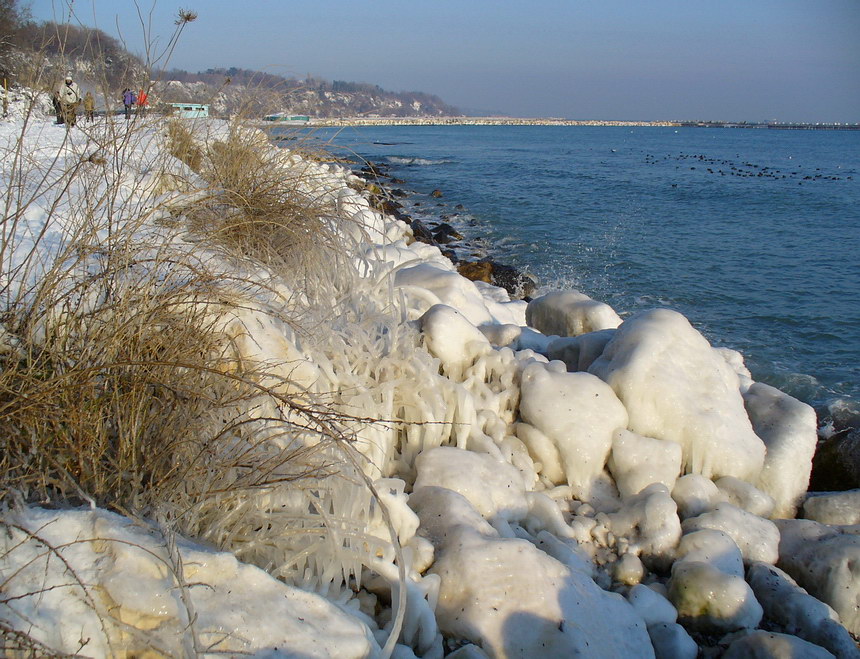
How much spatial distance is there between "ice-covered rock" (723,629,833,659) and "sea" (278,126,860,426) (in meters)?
3.76

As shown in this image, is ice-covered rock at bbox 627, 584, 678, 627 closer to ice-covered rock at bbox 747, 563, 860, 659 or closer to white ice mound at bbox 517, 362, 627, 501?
ice-covered rock at bbox 747, 563, 860, 659

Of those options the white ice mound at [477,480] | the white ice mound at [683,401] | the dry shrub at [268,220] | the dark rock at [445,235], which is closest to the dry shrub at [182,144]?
the dry shrub at [268,220]

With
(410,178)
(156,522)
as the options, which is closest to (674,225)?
(410,178)

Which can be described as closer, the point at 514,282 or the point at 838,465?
the point at 838,465

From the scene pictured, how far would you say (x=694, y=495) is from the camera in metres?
4.05

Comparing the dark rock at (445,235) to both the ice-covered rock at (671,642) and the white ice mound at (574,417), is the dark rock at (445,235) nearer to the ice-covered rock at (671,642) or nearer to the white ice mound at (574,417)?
the white ice mound at (574,417)

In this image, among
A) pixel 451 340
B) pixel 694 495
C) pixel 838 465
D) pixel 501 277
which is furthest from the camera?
pixel 501 277

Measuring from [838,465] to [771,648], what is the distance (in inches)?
113

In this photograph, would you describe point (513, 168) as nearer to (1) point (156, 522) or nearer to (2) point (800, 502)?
(2) point (800, 502)

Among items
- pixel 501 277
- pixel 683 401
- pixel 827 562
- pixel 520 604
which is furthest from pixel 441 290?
pixel 501 277

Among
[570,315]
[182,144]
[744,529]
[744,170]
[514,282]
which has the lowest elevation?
[744,529]

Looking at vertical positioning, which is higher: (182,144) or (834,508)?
(182,144)

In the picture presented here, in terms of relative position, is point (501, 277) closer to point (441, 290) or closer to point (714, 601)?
point (441, 290)

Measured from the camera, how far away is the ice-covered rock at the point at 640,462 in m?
4.05
